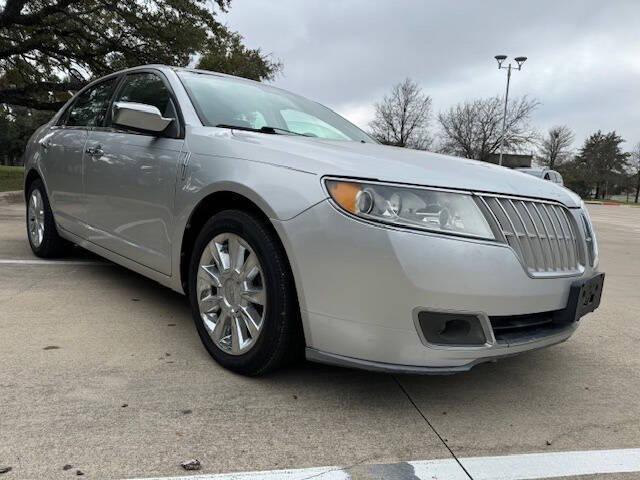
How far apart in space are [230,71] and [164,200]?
56.2 feet

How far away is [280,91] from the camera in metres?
3.89

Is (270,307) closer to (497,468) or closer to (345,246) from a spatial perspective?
(345,246)

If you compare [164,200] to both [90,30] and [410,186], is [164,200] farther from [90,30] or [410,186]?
[90,30]

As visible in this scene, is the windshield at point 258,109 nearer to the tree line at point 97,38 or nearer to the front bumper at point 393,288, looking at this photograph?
the front bumper at point 393,288

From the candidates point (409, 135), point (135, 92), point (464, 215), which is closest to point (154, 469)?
point (464, 215)

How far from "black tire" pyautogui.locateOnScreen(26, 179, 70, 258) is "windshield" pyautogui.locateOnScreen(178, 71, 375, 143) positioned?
213 centimetres

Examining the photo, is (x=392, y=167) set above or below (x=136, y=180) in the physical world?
above

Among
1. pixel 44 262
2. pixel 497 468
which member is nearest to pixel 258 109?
pixel 497 468

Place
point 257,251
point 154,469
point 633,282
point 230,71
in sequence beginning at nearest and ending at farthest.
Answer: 1. point 154,469
2. point 257,251
3. point 633,282
4. point 230,71

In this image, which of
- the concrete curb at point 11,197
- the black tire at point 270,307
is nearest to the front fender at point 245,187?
the black tire at point 270,307

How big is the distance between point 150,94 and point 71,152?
3.45 feet

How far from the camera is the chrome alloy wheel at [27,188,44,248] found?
16.0ft

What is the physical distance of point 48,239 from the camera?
4.78 metres

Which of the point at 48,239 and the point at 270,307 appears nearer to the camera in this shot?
the point at 270,307
